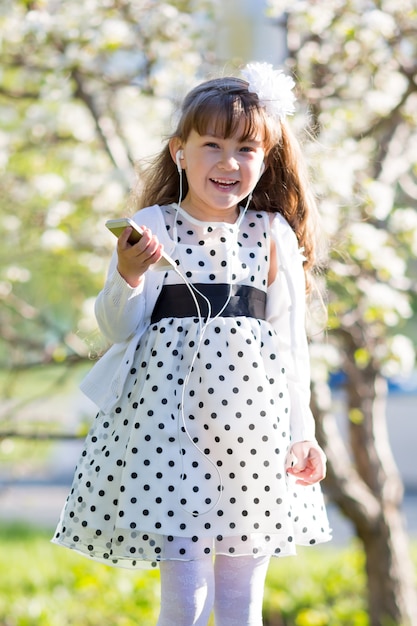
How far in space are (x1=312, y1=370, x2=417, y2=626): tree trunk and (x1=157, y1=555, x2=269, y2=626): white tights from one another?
1.95 meters

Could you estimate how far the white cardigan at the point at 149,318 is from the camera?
2.30 m

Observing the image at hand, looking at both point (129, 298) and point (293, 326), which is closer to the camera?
point (129, 298)

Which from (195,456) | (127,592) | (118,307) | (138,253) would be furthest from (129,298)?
(127,592)

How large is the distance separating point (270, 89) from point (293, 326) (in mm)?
544

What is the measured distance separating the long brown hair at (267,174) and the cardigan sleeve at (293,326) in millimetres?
122

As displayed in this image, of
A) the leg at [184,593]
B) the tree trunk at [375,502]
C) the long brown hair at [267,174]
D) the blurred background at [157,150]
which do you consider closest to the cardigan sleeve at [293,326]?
the long brown hair at [267,174]

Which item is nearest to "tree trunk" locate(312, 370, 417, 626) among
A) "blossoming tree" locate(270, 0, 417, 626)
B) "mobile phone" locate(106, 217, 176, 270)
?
"blossoming tree" locate(270, 0, 417, 626)

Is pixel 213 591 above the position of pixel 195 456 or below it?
below

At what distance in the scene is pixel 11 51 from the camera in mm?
4137

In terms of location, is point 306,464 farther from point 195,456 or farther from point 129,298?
point 129,298

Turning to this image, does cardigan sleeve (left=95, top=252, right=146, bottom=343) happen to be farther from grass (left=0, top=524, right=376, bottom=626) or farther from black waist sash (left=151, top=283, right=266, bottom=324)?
grass (left=0, top=524, right=376, bottom=626)

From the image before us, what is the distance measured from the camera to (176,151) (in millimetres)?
2436

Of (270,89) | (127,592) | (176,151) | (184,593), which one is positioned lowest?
(184,593)

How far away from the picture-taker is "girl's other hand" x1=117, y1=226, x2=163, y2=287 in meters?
2.14
